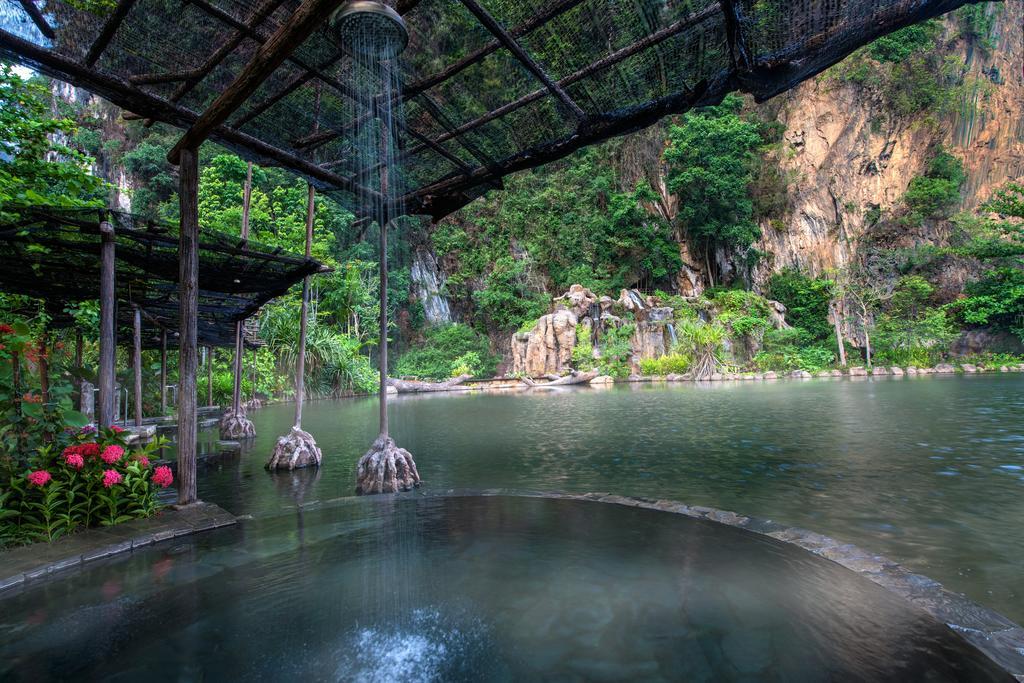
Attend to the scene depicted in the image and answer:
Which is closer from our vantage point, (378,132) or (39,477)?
(39,477)

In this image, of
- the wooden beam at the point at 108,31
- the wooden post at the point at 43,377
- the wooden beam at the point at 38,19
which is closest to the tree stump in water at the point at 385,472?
the wooden post at the point at 43,377

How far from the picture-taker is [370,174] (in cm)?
582

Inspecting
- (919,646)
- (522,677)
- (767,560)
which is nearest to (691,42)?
(767,560)

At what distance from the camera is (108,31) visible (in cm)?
344

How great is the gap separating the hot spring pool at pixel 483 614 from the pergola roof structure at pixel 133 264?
3.22 metres

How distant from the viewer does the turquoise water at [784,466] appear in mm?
3701

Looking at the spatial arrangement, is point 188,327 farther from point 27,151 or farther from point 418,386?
point 418,386

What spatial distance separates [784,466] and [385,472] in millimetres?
4807

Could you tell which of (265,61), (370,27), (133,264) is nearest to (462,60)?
(370,27)

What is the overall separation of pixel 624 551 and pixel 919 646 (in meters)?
1.52

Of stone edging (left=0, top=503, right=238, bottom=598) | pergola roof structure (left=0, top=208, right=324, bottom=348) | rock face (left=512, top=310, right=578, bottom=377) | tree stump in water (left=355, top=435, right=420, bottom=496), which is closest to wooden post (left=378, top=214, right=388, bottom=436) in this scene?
tree stump in water (left=355, top=435, right=420, bottom=496)

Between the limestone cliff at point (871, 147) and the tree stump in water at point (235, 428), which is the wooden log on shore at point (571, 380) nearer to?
the limestone cliff at point (871, 147)

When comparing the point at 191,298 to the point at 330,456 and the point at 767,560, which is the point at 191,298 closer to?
the point at 330,456

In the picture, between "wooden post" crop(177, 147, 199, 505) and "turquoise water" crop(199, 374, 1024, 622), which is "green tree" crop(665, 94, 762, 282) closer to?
"turquoise water" crop(199, 374, 1024, 622)
